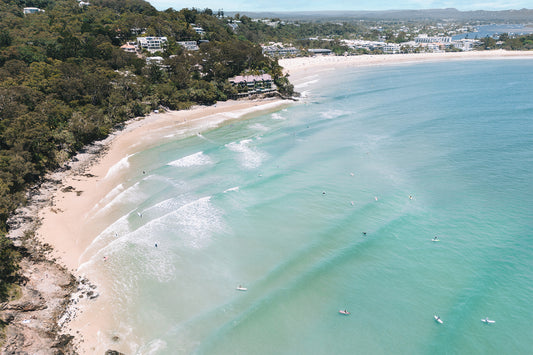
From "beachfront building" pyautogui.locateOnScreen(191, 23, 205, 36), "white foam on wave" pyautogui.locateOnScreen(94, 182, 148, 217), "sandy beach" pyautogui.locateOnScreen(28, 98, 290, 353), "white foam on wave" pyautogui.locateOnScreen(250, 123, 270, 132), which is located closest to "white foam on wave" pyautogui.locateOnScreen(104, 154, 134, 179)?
"sandy beach" pyautogui.locateOnScreen(28, 98, 290, 353)

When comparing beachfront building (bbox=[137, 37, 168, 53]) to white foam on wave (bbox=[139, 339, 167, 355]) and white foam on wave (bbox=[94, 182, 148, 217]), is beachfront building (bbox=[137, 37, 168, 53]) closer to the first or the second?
white foam on wave (bbox=[94, 182, 148, 217])

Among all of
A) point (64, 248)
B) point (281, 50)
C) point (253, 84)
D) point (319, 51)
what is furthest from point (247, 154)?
point (319, 51)

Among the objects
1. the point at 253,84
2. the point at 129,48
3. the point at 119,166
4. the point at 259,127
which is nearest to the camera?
the point at 119,166

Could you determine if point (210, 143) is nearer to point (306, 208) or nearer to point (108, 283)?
point (306, 208)

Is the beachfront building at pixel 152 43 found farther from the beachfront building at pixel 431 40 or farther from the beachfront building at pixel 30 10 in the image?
the beachfront building at pixel 431 40

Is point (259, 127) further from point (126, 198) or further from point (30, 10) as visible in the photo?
point (30, 10)
